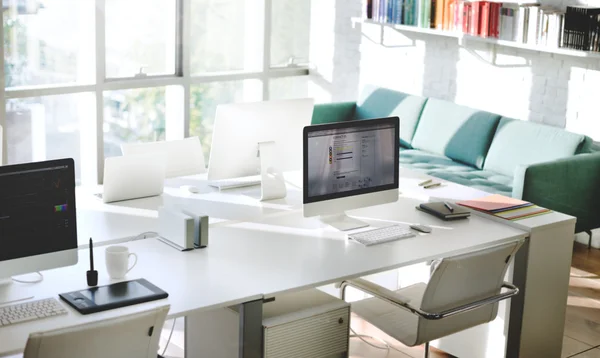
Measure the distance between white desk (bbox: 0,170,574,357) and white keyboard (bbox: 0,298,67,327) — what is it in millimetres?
35

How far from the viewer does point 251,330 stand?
3162mm

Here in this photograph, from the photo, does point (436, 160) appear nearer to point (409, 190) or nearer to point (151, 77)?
point (409, 190)

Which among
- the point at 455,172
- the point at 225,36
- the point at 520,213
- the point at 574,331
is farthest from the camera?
the point at 225,36

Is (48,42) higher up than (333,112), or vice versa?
(48,42)

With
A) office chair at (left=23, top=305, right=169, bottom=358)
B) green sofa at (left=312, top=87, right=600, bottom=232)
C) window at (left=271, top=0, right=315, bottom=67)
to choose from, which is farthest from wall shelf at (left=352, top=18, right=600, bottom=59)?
office chair at (left=23, top=305, right=169, bottom=358)

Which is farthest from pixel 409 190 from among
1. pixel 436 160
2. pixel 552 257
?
pixel 436 160

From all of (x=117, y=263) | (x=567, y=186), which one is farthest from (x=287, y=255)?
(x=567, y=186)

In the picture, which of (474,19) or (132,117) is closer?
(474,19)

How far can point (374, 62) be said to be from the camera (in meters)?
7.54

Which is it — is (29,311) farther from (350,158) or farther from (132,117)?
(132,117)

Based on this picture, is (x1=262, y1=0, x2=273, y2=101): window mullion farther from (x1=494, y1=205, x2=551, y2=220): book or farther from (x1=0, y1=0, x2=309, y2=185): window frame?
(x1=494, y1=205, x2=551, y2=220): book

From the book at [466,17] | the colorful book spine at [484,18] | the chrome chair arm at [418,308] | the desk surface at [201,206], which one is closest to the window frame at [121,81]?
the book at [466,17]

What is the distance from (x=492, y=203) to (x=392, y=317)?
957 millimetres

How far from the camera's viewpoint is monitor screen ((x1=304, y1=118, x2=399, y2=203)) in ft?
12.5
